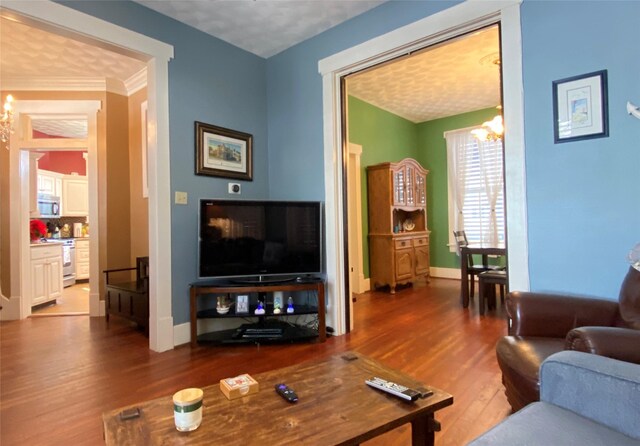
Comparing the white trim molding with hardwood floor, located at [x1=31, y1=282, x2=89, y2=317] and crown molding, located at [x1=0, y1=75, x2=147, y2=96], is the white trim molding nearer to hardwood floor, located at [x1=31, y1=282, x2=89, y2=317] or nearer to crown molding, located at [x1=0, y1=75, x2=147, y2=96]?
crown molding, located at [x1=0, y1=75, x2=147, y2=96]

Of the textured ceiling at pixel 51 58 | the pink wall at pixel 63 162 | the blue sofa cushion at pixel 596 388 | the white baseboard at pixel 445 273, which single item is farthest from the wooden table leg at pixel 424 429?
the pink wall at pixel 63 162

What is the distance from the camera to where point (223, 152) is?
11.2 ft

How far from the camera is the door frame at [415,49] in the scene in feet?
7.39

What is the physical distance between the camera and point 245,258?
317 cm

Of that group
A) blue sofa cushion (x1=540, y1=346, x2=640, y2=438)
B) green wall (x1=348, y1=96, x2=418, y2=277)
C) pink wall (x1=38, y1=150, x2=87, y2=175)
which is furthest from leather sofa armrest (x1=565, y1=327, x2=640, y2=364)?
pink wall (x1=38, y1=150, x2=87, y2=175)

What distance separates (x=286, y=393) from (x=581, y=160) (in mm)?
2057

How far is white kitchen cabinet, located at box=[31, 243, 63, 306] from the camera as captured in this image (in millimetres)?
4414

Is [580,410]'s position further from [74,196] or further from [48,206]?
[74,196]

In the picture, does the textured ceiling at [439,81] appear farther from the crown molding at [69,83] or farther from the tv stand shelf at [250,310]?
the crown molding at [69,83]

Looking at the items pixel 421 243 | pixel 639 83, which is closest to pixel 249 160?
pixel 639 83

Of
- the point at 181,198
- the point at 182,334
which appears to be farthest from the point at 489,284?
the point at 181,198

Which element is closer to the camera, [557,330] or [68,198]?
[557,330]

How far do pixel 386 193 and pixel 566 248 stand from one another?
3.33 m

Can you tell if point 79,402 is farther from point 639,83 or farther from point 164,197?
point 639,83
